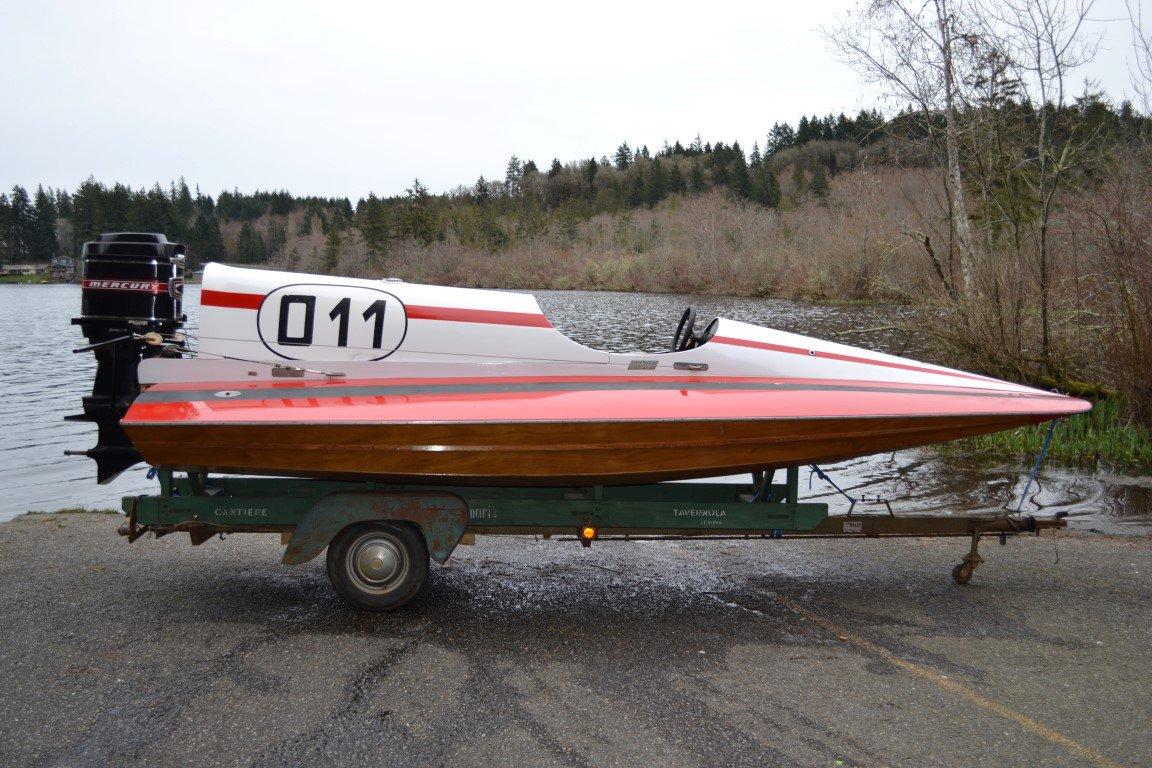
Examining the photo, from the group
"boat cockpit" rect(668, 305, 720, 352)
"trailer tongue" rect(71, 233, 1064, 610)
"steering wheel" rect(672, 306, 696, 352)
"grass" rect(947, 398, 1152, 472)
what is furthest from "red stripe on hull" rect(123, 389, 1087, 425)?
"grass" rect(947, 398, 1152, 472)

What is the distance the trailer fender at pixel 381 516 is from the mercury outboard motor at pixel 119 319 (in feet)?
3.81

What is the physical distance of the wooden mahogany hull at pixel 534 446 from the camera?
4.13m

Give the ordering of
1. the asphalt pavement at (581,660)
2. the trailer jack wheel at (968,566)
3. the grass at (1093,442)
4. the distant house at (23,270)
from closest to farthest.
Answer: the asphalt pavement at (581,660)
the trailer jack wheel at (968,566)
the grass at (1093,442)
the distant house at (23,270)

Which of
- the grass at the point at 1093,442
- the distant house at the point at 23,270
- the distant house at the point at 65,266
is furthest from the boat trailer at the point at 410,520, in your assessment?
the distant house at the point at 23,270

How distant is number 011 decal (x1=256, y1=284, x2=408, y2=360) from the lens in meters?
4.53

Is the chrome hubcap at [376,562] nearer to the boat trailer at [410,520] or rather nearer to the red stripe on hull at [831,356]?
the boat trailer at [410,520]

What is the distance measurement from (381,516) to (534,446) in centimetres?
85

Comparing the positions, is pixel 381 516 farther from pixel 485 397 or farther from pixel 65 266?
pixel 65 266

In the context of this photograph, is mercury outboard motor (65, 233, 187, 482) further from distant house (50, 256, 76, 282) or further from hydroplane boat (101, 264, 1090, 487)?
distant house (50, 256, 76, 282)

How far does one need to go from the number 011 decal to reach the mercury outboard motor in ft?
2.19

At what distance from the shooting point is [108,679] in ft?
12.1

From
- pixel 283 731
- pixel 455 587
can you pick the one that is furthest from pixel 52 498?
pixel 283 731

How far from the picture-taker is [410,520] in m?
4.32

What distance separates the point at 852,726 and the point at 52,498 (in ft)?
27.5
